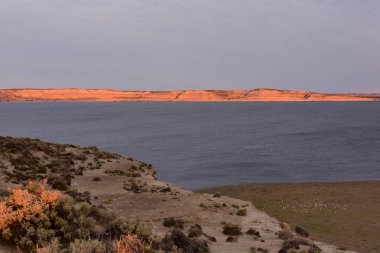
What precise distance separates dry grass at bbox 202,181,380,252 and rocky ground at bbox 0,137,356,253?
Answer: 2277mm

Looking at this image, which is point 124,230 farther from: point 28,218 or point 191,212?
point 191,212

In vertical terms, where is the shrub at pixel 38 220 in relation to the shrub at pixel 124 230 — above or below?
above

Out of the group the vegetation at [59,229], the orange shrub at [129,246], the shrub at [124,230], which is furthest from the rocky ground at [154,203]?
the orange shrub at [129,246]

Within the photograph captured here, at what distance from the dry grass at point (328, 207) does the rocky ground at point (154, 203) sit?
2.28 m

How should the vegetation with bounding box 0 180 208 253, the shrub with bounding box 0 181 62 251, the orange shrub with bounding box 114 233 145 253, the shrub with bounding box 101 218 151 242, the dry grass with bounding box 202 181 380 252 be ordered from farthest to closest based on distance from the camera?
the dry grass with bounding box 202 181 380 252 → the shrub with bounding box 101 218 151 242 → the shrub with bounding box 0 181 62 251 → the vegetation with bounding box 0 180 208 253 → the orange shrub with bounding box 114 233 145 253

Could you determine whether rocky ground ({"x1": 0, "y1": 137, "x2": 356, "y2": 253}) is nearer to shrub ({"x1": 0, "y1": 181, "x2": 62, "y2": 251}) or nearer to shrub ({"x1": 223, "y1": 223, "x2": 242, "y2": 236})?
shrub ({"x1": 223, "y1": 223, "x2": 242, "y2": 236})

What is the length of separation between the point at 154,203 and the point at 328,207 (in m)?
14.4

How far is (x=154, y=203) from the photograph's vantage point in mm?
25969

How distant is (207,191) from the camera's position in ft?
132

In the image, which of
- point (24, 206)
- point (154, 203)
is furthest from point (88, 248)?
point (154, 203)

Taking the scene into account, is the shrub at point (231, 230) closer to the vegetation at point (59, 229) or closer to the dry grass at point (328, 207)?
the dry grass at point (328, 207)

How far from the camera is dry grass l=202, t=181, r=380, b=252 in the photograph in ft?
80.1

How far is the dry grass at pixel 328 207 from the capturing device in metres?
24.4

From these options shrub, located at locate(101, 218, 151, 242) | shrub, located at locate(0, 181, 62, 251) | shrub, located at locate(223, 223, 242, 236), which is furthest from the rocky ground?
shrub, located at locate(101, 218, 151, 242)
